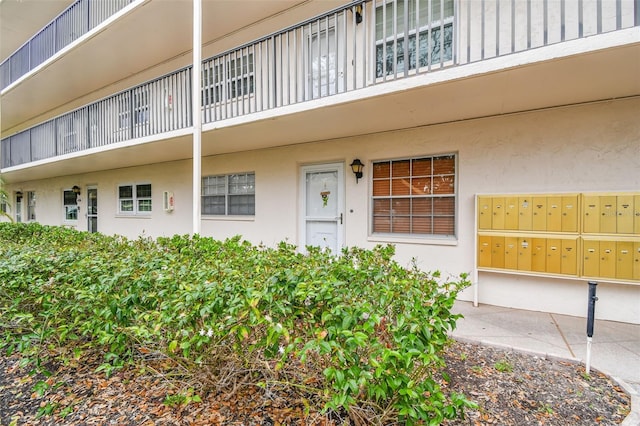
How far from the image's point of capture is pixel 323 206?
6.54 meters

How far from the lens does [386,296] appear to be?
1851 mm

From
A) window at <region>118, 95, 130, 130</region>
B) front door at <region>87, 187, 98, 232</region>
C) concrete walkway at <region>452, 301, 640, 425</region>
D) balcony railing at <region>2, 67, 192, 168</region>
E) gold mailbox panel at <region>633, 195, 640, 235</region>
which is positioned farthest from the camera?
front door at <region>87, 187, 98, 232</region>

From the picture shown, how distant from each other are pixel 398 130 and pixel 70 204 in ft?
43.1

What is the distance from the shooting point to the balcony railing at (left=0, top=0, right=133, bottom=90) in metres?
7.94

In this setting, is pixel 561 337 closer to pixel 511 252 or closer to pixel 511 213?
pixel 511 252

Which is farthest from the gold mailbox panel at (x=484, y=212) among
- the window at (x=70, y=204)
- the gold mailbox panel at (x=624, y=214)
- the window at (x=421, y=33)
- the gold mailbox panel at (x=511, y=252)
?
the window at (x=70, y=204)

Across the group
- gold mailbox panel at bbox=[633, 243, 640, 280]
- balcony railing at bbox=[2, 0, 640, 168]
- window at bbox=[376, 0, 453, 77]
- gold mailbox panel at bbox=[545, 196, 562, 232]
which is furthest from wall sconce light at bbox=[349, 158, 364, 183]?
gold mailbox panel at bbox=[633, 243, 640, 280]

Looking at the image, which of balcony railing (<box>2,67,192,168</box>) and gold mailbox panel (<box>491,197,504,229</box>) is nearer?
gold mailbox panel (<box>491,197,504,229</box>)

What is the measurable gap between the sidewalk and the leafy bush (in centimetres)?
160

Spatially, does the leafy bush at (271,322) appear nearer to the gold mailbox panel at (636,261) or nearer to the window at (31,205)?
the gold mailbox panel at (636,261)

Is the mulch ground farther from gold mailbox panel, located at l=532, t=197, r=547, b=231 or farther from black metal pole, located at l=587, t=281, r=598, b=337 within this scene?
gold mailbox panel, located at l=532, t=197, r=547, b=231

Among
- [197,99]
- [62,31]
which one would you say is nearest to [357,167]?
[197,99]

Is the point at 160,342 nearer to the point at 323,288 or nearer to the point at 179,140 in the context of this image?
the point at 323,288

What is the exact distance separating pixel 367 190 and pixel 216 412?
4481mm
